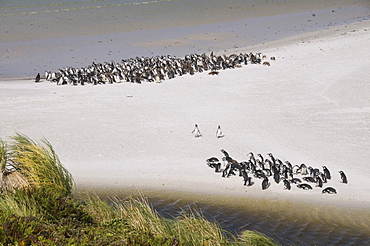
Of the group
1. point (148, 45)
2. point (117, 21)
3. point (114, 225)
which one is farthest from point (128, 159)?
point (117, 21)

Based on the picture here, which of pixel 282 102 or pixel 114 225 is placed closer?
pixel 114 225

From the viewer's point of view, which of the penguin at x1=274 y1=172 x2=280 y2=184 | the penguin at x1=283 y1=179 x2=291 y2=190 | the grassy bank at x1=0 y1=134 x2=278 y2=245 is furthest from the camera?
the penguin at x1=274 y1=172 x2=280 y2=184

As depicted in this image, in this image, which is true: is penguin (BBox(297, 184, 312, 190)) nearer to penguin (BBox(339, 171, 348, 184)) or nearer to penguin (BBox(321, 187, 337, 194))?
penguin (BBox(321, 187, 337, 194))

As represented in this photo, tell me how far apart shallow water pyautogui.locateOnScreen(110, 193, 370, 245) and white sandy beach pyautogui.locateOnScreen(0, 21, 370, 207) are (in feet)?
1.33

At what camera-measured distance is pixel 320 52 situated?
17.3m

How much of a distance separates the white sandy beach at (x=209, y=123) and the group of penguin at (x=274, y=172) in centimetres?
12

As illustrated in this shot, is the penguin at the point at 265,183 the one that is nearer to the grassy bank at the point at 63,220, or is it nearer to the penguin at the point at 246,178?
the penguin at the point at 246,178

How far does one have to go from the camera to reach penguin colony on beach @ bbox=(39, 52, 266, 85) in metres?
15.2

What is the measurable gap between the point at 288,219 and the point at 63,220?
319cm

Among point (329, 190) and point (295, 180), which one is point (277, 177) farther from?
point (329, 190)

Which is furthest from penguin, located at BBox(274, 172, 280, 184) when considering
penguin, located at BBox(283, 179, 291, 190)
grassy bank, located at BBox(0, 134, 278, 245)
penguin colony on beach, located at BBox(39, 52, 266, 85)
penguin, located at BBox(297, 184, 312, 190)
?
penguin colony on beach, located at BBox(39, 52, 266, 85)

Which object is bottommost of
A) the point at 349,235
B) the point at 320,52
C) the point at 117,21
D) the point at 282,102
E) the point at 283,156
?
the point at 349,235

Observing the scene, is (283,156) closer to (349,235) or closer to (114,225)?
(349,235)

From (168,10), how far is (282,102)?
2503 centimetres
